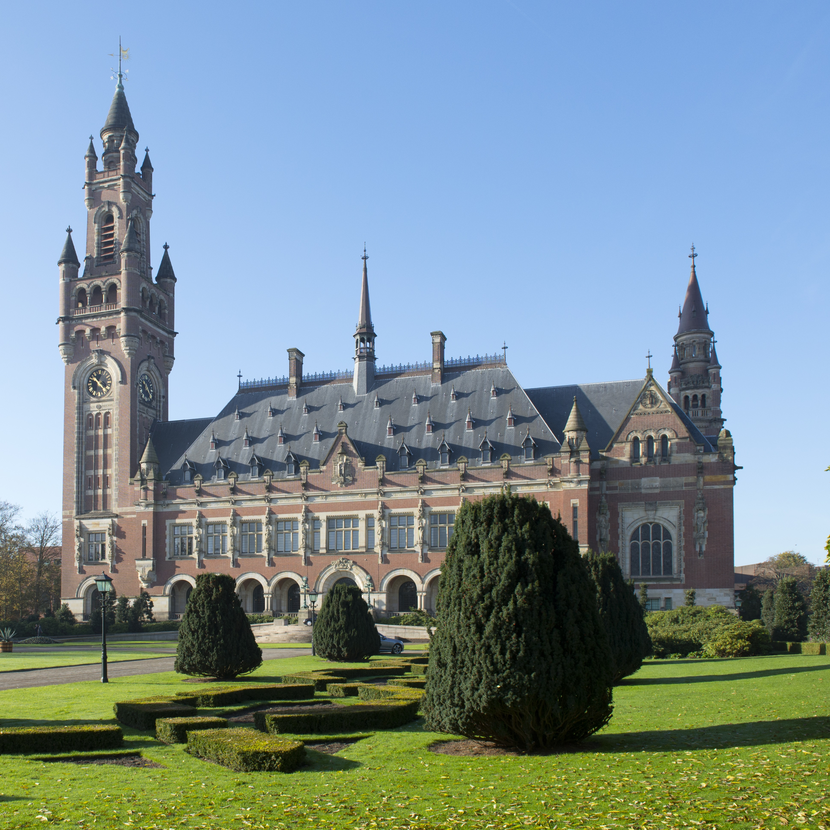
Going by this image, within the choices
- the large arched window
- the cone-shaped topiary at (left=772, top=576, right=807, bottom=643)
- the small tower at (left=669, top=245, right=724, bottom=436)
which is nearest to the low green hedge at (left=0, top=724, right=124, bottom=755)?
the cone-shaped topiary at (left=772, top=576, right=807, bottom=643)

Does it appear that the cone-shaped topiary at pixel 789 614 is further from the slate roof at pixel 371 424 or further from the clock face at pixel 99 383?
the clock face at pixel 99 383

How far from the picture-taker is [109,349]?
231ft

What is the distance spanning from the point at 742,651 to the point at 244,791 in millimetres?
31602

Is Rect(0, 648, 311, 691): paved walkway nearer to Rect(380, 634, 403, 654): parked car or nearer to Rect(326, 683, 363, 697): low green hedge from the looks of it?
Rect(380, 634, 403, 654): parked car

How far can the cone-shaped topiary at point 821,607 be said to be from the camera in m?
40.5

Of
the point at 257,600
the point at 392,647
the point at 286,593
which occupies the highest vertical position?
the point at 286,593

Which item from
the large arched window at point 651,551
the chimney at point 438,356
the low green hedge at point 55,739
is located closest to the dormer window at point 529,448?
the large arched window at point 651,551

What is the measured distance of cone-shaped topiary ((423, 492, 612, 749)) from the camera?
14.3 m

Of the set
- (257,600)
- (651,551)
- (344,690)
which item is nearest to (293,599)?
(257,600)

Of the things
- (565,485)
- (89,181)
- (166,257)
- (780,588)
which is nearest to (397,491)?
(565,485)

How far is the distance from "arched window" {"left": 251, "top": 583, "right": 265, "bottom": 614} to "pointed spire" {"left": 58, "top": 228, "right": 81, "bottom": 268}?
32.1 metres

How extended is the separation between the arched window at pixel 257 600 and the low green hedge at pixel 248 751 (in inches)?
2031

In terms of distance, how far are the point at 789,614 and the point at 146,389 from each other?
170 ft

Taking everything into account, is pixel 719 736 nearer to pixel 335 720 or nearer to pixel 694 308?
pixel 335 720
